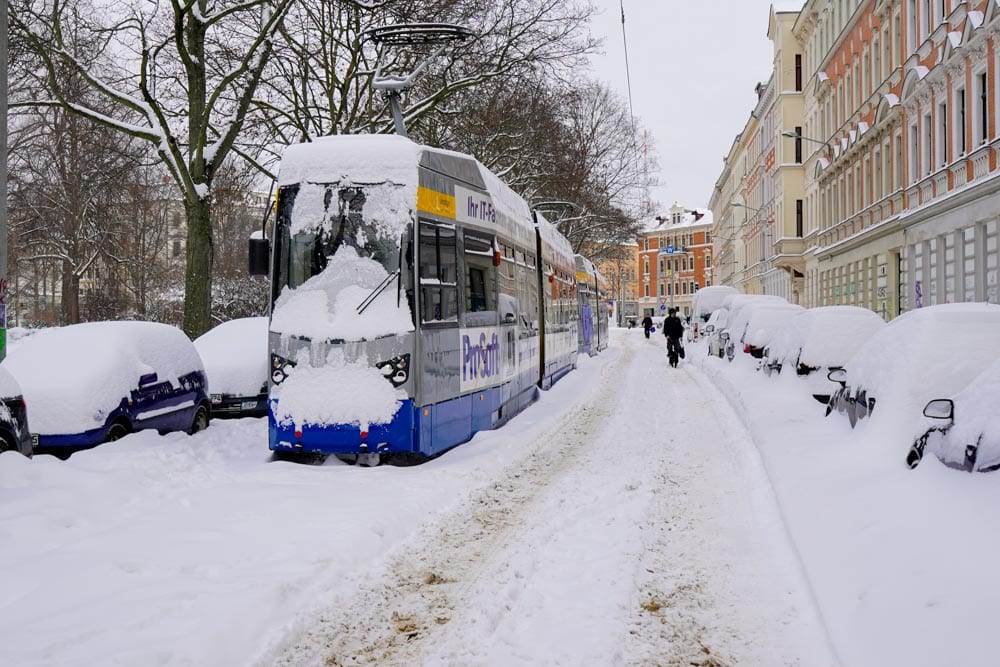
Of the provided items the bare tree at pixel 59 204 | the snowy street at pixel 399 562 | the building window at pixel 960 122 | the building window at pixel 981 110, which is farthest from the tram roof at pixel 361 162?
the building window at pixel 960 122

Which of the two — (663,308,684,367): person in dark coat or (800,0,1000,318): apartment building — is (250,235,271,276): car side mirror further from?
(663,308,684,367): person in dark coat

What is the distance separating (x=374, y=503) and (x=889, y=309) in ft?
92.9

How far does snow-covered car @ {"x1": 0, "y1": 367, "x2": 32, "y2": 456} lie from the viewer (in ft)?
26.5

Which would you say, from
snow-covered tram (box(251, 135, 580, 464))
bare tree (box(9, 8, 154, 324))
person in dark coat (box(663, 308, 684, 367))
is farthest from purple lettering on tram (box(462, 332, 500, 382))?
bare tree (box(9, 8, 154, 324))

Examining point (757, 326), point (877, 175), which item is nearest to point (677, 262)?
point (877, 175)

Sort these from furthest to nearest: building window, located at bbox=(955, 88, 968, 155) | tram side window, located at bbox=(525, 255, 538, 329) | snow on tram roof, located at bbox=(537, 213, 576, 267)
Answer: building window, located at bbox=(955, 88, 968, 155) → snow on tram roof, located at bbox=(537, 213, 576, 267) → tram side window, located at bbox=(525, 255, 538, 329)

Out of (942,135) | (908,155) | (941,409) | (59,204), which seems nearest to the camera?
(941,409)

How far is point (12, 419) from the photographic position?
8172 mm

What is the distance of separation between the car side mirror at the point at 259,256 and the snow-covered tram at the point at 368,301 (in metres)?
0.05

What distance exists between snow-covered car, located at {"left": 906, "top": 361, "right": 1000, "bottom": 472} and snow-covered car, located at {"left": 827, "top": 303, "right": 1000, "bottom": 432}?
1.30 meters

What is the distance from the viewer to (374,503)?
25.7 ft

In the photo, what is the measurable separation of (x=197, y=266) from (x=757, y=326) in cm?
1308

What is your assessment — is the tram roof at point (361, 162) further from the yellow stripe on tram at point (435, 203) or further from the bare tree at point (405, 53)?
the bare tree at point (405, 53)

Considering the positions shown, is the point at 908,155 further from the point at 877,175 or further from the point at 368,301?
the point at 368,301
